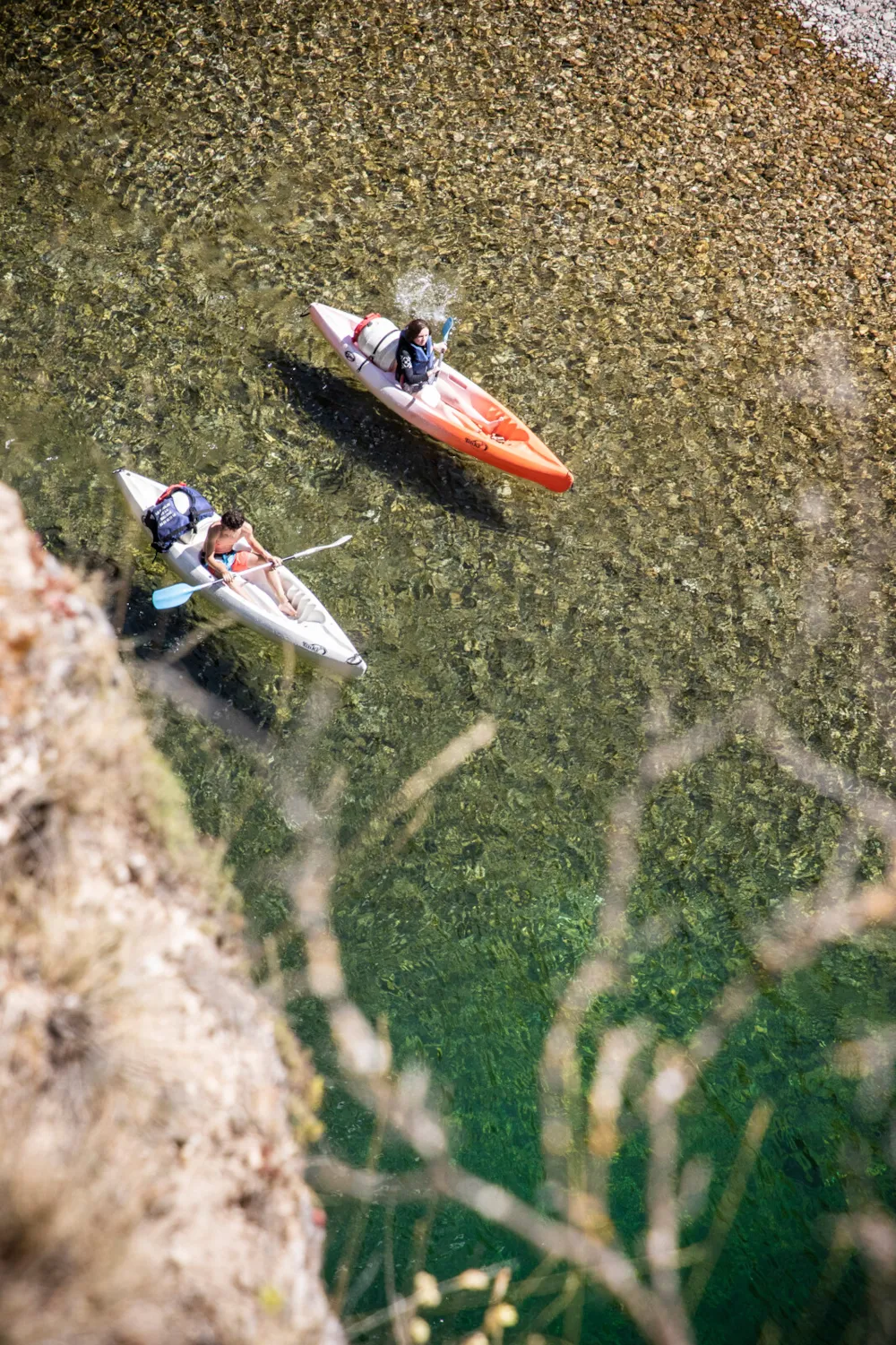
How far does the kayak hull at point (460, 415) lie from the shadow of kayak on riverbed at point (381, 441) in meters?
0.21

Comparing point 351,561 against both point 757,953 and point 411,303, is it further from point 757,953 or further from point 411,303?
point 757,953

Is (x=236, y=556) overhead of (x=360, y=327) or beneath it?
beneath

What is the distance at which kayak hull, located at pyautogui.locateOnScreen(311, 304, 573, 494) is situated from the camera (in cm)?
908

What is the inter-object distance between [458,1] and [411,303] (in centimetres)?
499

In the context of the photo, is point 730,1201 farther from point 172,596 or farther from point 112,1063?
point 172,596

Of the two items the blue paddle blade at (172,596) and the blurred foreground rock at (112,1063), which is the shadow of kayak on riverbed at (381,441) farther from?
the blurred foreground rock at (112,1063)

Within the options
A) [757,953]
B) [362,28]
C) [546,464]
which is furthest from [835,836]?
[362,28]

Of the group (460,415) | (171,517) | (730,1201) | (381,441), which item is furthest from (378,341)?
(730,1201)

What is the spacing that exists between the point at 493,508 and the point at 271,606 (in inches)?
95.4

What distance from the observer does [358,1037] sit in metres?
6.41

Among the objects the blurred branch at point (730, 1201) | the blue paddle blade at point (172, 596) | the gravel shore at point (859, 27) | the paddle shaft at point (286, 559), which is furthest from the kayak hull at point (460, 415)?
the gravel shore at point (859, 27)

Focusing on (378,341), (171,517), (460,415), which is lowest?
(460,415)

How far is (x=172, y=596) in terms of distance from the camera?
7.70 metres

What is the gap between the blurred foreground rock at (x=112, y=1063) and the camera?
369 centimetres
